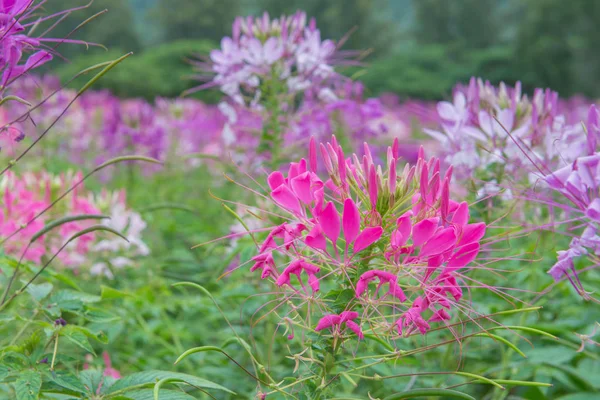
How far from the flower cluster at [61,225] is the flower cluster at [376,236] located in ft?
2.87

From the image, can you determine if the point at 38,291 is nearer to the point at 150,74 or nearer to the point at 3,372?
the point at 3,372

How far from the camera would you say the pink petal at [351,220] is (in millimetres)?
814

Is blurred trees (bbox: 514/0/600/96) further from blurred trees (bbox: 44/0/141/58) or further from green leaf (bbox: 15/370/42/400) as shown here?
green leaf (bbox: 15/370/42/400)

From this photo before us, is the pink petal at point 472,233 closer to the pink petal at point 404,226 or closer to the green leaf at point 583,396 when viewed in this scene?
the pink petal at point 404,226

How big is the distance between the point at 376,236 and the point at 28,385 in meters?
0.53

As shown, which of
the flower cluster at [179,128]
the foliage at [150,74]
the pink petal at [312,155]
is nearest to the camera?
the pink petal at [312,155]

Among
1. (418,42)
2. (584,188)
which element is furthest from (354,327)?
(418,42)

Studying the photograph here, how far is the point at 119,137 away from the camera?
383 cm

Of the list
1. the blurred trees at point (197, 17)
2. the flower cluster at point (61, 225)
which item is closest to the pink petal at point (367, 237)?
the flower cluster at point (61, 225)

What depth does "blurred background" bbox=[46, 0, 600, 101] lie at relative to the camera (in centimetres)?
1508

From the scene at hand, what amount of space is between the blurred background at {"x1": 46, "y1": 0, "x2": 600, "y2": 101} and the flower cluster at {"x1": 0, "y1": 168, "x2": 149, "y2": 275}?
5.53 meters

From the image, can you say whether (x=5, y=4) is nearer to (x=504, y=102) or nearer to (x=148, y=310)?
(x=504, y=102)

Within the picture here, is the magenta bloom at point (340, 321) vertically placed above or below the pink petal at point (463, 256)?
below

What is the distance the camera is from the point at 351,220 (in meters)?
0.82
